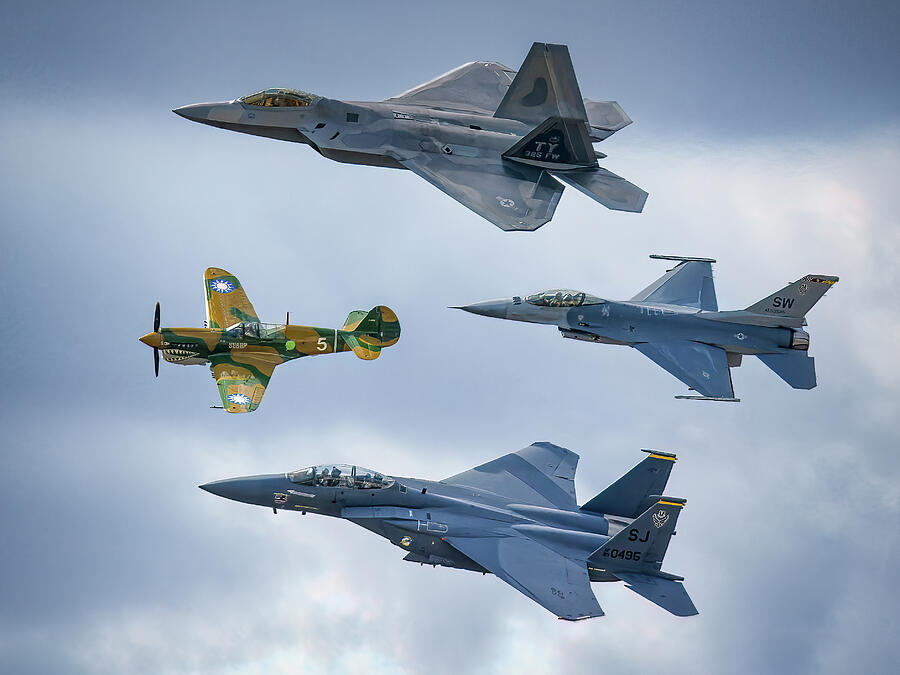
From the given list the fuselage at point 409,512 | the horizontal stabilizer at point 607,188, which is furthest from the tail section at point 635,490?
the horizontal stabilizer at point 607,188

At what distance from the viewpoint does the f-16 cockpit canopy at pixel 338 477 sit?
28.0 m

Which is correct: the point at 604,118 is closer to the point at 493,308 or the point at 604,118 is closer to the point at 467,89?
the point at 467,89

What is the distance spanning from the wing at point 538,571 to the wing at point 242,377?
4.46 metres

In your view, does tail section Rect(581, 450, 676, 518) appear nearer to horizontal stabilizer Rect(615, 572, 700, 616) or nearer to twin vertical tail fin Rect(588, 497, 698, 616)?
twin vertical tail fin Rect(588, 497, 698, 616)

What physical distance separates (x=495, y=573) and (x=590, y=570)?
188cm

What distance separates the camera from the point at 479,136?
97.9 ft

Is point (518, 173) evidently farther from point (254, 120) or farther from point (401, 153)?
point (254, 120)

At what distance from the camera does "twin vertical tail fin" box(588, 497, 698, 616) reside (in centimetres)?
2753

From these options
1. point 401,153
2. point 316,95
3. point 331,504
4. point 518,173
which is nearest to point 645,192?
point 518,173

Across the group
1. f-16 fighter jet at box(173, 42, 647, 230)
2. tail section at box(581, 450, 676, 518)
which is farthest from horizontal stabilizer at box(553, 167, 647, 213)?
tail section at box(581, 450, 676, 518)

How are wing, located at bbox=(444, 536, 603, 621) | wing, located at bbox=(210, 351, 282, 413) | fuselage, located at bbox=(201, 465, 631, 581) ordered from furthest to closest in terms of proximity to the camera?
fuselage, located at bbox=(201, 465, 631, 581) → wing, located at bbox=(210, 351, 282, 413) → wing, located at bbox=(444, 536, 603, 621)

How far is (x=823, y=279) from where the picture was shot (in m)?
29.8

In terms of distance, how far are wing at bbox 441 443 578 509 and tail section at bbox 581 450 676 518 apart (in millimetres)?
654

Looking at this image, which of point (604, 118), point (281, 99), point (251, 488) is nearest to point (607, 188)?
point (604, 118)
